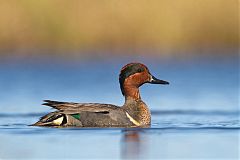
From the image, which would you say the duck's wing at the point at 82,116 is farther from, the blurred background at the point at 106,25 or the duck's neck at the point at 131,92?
the blurred background at the point at 106,25

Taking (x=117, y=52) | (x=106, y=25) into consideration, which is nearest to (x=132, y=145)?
(x=106, y=25)

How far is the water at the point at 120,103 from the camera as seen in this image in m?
11.1

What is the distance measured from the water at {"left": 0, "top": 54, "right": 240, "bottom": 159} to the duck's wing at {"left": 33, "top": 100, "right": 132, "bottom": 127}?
6.9 inches

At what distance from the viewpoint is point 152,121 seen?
45.8 ft

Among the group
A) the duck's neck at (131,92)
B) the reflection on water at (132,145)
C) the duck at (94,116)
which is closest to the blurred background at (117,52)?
the duck's neck at (131,92)

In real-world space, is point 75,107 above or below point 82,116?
above

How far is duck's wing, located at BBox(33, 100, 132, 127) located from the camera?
12617mm

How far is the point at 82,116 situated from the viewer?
1266 centimetres

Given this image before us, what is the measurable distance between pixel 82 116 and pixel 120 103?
3.66 meters

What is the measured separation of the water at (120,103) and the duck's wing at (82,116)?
0.18 meters

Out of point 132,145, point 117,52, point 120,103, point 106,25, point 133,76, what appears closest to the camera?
point 132,145

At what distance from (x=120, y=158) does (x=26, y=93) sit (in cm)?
739

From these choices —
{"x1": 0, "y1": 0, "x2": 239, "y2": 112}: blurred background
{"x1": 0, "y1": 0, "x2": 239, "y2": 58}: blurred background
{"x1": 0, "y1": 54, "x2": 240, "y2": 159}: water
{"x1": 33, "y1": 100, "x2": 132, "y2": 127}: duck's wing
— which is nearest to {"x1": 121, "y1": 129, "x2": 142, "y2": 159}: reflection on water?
{"x1": 0, "y1": 54, "x2": 240, "y2": 159}: water

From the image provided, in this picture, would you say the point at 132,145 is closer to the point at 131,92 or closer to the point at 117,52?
the point at 131,92
